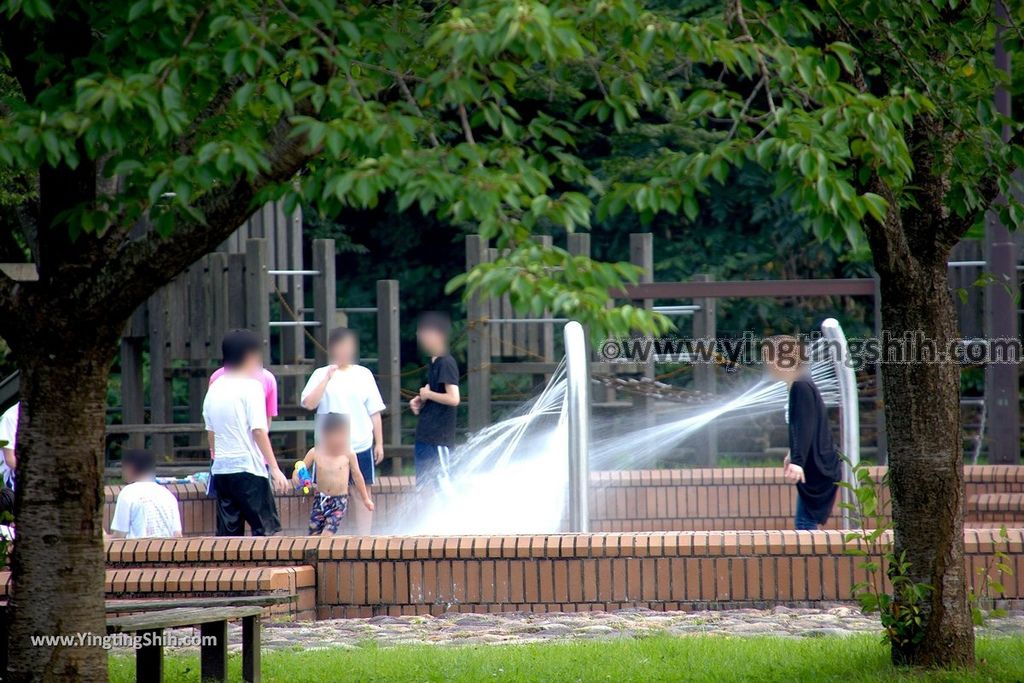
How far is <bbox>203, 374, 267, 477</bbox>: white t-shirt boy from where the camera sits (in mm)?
8500

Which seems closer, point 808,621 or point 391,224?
point 808,621

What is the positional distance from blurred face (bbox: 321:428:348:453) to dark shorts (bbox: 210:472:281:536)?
430mm

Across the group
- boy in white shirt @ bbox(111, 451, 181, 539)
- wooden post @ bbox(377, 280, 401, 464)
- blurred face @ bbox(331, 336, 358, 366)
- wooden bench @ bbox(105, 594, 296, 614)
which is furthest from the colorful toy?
wooden bench @ bbox(105, 594, 296, 614)

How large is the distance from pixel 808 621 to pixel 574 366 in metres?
1.96

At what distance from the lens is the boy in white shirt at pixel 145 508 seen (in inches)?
332

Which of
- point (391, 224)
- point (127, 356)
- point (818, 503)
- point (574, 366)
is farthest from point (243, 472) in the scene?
point (391, 224)

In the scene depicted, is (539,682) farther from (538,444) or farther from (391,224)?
(391,224)

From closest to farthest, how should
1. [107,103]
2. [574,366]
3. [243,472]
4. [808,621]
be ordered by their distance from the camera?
[107,103], [808,621], [574,366], [243,472]

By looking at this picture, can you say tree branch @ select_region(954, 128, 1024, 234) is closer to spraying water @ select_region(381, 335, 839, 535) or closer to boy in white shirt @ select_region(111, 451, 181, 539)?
spraying water @ select_region(381, 335, 839, 535)

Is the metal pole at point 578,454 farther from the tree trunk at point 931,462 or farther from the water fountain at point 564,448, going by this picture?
the tree trunk at point 931,462

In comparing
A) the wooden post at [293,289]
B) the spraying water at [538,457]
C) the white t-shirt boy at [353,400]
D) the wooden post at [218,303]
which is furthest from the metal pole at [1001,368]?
the wooden post at [293,289]

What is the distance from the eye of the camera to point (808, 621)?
691 centimetres

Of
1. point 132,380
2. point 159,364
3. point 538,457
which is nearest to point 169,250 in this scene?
point 538,457

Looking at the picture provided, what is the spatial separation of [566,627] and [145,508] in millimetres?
2906
